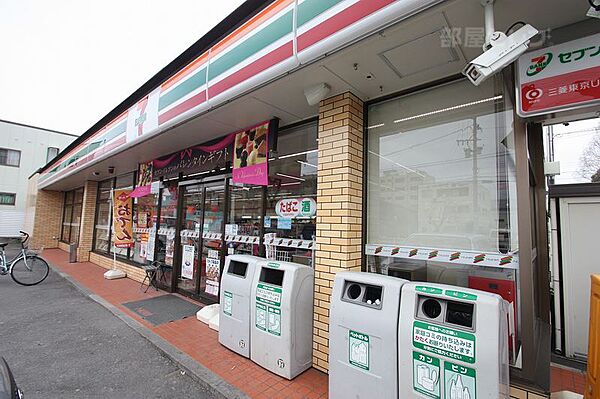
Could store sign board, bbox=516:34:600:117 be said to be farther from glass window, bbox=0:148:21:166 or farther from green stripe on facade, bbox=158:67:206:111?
glass window, bbox=0:148:21:166

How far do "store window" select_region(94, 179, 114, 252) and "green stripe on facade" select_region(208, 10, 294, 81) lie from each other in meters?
8.62

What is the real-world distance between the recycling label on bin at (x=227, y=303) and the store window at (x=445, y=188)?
5.81 feet

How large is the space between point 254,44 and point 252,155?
1.71 metres

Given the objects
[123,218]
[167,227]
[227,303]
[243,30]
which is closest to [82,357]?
[227,303]

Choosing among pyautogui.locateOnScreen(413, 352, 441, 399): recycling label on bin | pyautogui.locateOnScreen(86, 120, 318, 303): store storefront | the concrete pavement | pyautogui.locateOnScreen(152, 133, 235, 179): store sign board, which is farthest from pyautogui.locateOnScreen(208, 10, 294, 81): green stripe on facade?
the concrete pavement

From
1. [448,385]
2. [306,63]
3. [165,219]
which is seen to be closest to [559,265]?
[448,385]

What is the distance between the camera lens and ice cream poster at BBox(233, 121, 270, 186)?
4.24 metres

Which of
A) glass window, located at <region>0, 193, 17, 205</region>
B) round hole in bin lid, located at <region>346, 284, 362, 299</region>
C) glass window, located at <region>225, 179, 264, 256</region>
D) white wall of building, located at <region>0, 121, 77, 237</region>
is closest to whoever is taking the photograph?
round hole in bin lid, located at <region>346, 284, 362, 299</region>

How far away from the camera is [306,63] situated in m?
2.61

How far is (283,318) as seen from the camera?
3066 millimetres

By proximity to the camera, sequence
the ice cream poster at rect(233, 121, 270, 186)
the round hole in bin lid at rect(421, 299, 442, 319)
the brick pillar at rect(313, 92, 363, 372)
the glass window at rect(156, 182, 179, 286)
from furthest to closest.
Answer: the glass window at rect(156, 182, 179, 286), the ice cream poster at rect(233, 121, 270, 186), the brick pillar at rect(313, 92, 363, 372), the round hole in bin lid at rect(421, 299, 442, 319)

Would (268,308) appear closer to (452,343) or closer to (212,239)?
(452,343)

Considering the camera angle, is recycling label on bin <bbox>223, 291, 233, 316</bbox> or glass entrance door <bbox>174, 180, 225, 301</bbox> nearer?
recycling label on bin <bbox>223, 291, 233, 316</bbox>

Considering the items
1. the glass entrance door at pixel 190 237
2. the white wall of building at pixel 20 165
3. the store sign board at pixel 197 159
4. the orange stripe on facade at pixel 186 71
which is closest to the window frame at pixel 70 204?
the white wall of building at pixel 20 165
